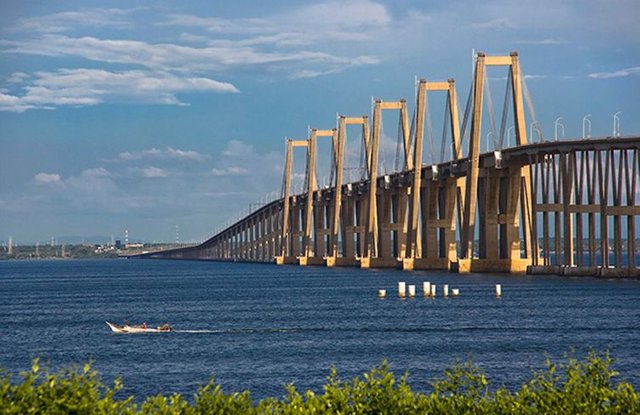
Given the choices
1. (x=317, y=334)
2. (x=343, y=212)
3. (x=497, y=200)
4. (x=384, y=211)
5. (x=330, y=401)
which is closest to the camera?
(x=330, y=401)

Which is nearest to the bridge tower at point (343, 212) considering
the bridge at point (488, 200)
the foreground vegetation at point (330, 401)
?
the bridge at point (488, 200)

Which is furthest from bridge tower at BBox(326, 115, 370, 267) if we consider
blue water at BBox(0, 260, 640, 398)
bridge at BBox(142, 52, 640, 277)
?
blue water at BBox(0, 260, 640, 398)

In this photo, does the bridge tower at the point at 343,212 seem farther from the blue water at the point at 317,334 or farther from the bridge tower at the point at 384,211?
the blue water at the point at 317,334

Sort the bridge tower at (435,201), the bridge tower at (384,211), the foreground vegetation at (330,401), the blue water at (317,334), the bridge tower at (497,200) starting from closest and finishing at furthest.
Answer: the foreground vegetation at (330,401) → the blue water at (317,334) → the bridge tower at (497,200) → the bridge tower at (435,201) → the bridge tower at (384,211)

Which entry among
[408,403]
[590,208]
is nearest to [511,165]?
[590,208]

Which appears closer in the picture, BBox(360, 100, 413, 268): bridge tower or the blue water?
Result: the blue water

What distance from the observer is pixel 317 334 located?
64.0 m

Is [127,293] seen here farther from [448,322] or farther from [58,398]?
[58,398]

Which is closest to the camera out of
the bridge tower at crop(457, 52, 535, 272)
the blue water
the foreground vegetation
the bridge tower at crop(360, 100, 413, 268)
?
the foreground vegetation

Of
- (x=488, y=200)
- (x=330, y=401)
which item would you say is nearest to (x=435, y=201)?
(x=488, y=200)

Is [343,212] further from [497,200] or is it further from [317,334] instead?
[317,334]

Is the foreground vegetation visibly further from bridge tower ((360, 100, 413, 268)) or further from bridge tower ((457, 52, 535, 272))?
bridge tower ((360, 100, 413, 268))

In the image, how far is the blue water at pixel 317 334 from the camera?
4750 cm

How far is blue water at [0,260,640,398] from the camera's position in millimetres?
47500
